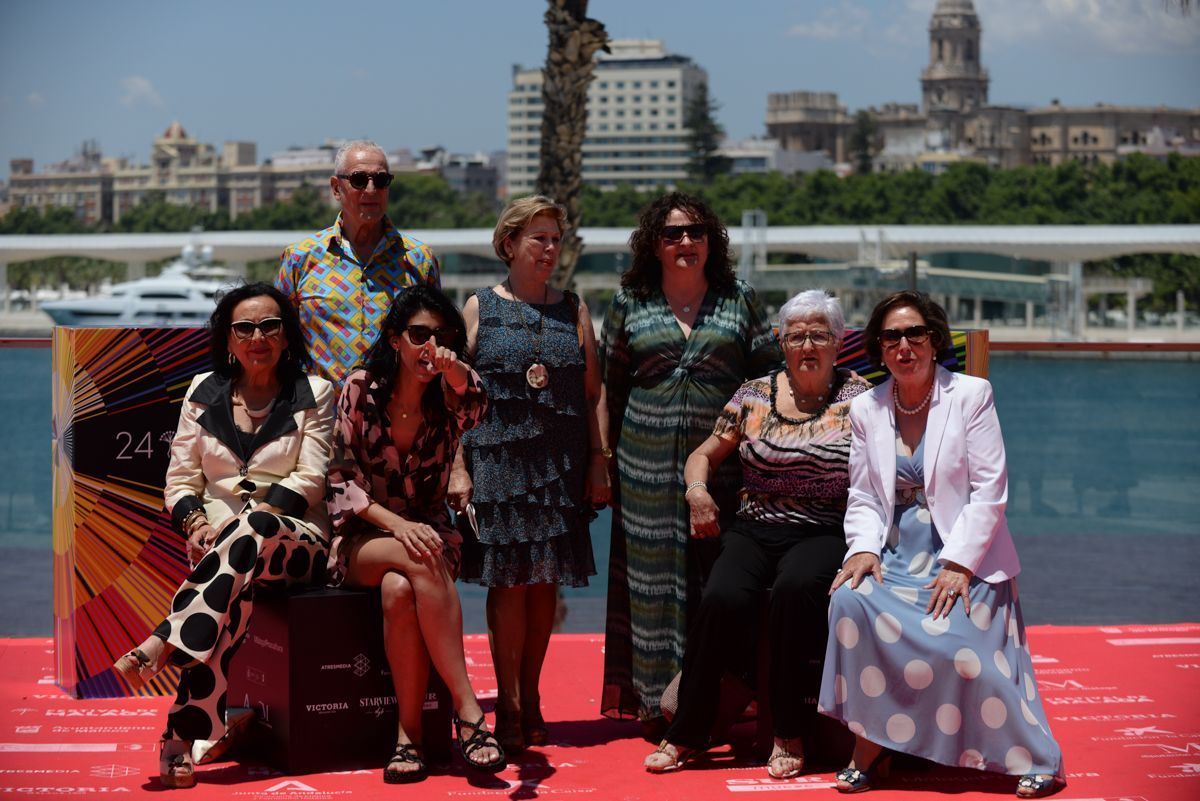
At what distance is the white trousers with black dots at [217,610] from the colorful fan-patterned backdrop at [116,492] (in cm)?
97

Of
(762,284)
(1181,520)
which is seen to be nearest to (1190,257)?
(762,284)

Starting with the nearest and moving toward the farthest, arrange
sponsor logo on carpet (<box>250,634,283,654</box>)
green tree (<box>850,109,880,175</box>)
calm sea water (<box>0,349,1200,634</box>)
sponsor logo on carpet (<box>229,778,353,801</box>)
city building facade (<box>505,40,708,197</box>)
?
1. sponsor logo on carpet (<box>229,778,353,801</box>)
2. sponsor logo on carpet (<box>250,634,283,654</box>)
3. calm sea water (<box>0,349,1200,634</box>)
4. green tree (<box>850,109,880,175</box>)
5. city building facade (<box>505,40,708,197</box>)

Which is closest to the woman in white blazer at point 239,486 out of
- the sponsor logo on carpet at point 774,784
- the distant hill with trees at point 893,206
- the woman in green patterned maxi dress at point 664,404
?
the woman in green patterned maxi dress at point 664,404

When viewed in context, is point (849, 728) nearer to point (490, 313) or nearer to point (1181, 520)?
point (490, 313)

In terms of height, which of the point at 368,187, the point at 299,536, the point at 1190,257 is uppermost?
the point at 1190,257

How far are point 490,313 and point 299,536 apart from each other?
741 millimetres

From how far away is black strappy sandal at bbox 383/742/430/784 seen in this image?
11.2 feet

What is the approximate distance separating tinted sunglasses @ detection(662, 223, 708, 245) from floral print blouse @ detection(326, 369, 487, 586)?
0.66 m

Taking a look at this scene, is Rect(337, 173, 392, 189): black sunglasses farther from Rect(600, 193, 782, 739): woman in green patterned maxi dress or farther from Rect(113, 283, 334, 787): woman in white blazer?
Rect(600, 193, 782, 739): woman in green patterned maxi dress

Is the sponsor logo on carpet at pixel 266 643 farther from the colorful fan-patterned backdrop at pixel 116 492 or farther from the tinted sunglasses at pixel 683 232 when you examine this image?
the tinted sunglasses at pixel 683 232

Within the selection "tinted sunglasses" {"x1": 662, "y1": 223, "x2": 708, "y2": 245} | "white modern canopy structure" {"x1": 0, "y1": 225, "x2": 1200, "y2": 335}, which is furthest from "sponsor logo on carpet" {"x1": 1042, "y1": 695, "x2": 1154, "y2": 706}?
"white modern canopy structure" {"x1": 0, "y1": 225, "x2": 1200, "y2": 335}

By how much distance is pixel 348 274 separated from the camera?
3.92m

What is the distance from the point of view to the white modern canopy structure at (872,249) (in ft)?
141

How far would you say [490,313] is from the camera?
377 cm
